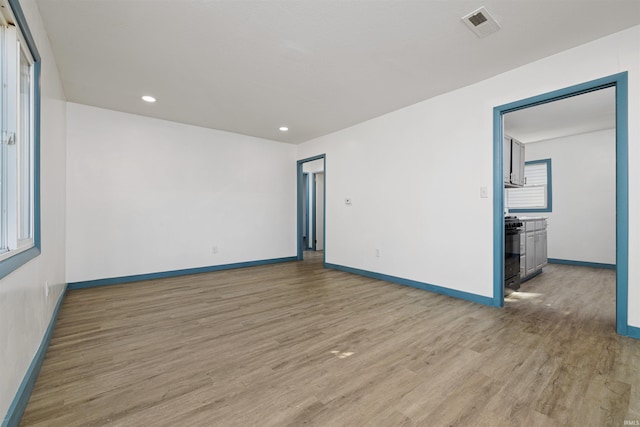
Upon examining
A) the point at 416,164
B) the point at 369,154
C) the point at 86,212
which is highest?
the point at 369,154

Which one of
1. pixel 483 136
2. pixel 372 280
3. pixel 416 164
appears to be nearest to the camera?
pixel 483 136

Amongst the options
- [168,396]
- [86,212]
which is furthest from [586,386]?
[86,212]

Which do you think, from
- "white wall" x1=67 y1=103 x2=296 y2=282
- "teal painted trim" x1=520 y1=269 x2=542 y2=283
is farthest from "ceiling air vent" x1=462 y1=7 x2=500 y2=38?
"white wall" x1=67 y1=103 x2=296 y2=282

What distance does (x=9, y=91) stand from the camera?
5.24 ft

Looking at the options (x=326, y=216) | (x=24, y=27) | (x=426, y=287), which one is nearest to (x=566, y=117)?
(x=426, y=287)

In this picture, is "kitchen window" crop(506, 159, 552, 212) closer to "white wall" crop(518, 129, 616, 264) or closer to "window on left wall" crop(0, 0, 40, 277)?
"white wall" crop(518, 129, 616, 264)

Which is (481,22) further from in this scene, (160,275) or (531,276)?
(160,275)

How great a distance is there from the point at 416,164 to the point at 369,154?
914mm

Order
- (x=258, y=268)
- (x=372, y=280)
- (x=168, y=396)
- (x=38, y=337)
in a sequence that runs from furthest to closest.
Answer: (x=258, y=268)
(x=372, y=280)
(x=38, y=337)
(x=168, y=396)

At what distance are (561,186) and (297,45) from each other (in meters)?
6.08

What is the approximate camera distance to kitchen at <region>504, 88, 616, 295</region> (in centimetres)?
399

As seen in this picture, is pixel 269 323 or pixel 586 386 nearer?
pixel 586 386

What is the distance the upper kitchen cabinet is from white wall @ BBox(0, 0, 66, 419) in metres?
4.86

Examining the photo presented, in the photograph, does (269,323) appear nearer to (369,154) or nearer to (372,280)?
(372,280)
